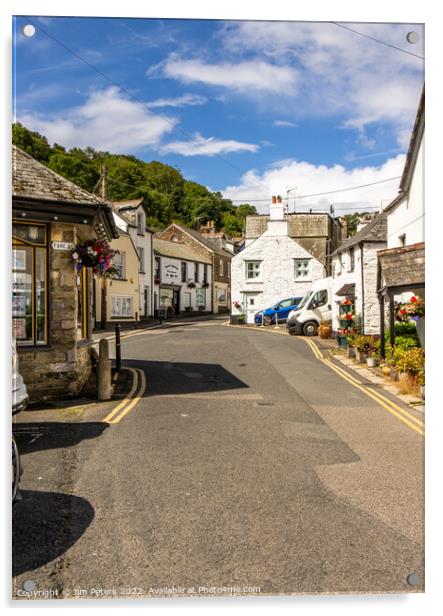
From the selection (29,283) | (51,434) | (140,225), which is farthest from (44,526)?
(140,225)

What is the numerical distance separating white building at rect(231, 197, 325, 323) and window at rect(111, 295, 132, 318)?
1021mm

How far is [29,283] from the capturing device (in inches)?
127

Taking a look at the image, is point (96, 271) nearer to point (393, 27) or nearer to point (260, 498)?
point (260, 498)

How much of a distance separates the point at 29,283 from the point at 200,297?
6.22 ft

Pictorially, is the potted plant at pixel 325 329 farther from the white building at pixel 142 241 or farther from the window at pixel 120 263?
the window at pixel 120 263

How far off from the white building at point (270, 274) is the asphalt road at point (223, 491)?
0.89 metres

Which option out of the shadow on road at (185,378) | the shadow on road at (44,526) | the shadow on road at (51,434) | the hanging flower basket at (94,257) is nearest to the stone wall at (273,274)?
the shadow on road at (185,378)

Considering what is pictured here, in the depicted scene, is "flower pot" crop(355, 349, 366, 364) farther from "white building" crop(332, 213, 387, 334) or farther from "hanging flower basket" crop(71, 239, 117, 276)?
"hanging flower basket" crop(71, 239, 117, 276)

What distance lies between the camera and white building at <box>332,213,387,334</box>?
3524mm

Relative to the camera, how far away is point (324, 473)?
2980 mm

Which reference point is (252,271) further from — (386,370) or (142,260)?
(386,370)

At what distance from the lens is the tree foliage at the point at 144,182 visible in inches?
126

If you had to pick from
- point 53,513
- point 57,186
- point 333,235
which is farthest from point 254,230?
point 53,513

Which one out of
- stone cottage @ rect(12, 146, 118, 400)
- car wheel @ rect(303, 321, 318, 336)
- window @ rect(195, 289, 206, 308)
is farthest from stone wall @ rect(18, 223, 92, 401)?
car wheel @ rect(303, 321, 318, 336)
